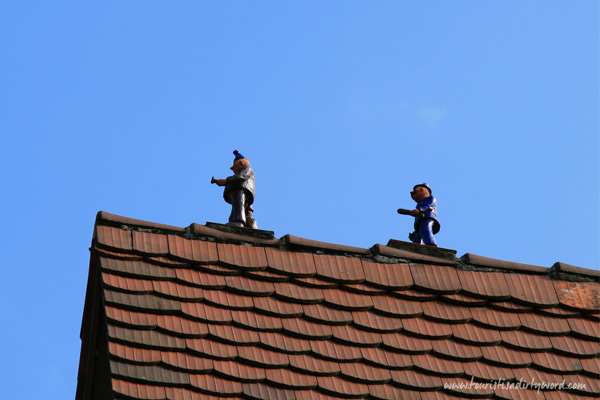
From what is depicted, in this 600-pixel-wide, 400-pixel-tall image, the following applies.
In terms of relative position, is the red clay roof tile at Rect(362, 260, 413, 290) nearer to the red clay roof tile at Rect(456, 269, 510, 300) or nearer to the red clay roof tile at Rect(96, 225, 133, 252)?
the red clay roof tile at Rect(456, 269, 510, 300)

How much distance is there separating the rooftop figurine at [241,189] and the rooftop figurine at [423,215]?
113 cm

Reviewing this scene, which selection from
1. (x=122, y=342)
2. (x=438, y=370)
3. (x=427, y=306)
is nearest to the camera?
(x=122, y=342)

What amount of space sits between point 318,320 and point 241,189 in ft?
4.42

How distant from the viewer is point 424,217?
8.11 metres

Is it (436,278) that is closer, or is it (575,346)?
(575,346)

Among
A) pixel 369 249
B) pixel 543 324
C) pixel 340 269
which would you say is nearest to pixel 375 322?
pixel 340 269

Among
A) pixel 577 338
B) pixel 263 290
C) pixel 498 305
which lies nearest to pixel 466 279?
pixel 498 305

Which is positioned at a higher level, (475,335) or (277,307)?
(277,307)

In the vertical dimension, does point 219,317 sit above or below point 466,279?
below

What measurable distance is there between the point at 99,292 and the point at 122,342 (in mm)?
1007

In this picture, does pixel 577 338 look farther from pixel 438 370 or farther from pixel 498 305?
pixel 438 370

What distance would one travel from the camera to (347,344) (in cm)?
684

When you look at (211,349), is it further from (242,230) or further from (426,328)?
(426,328)

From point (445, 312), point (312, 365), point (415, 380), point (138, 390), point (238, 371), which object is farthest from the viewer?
point (445, 312)
